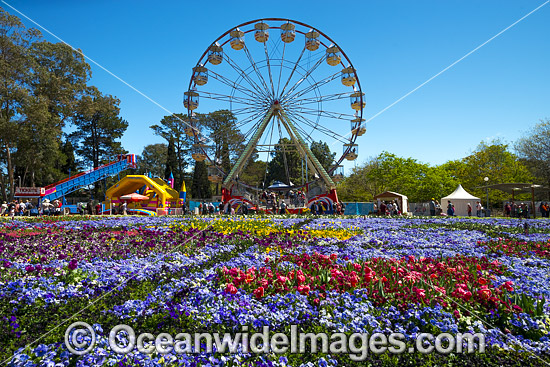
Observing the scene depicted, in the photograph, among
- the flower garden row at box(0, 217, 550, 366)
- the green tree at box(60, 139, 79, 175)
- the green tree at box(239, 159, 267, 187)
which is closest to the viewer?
the flower garden row at box(0, 217, 550, 366)

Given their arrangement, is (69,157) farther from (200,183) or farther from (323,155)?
(323,155)

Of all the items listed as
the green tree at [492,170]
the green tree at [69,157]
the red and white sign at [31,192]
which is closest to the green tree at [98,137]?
the green tree at [69,157]

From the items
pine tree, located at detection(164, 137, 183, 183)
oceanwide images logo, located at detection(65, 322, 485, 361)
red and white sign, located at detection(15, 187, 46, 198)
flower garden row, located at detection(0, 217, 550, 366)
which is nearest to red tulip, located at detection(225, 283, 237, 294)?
flower garden row, located at detection(0, 217, 550, 366)

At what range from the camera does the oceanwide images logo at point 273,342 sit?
2.81m

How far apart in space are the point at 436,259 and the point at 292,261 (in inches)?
92.8

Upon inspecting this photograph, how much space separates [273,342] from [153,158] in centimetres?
6174

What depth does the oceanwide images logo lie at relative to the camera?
2811 millimetres

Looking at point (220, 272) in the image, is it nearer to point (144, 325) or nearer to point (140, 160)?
point (144, 325)

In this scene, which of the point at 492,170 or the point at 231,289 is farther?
the point at 492,170

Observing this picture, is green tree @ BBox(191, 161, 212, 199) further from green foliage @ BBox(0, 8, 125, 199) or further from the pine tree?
green foliage @ BBox(0, 8, 125, 199)

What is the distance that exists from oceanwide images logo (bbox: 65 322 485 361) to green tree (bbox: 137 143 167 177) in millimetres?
60124

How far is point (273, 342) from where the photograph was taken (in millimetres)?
2961

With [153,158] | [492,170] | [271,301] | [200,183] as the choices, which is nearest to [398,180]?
[492,170]

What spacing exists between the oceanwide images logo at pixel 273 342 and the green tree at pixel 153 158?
197 feet
